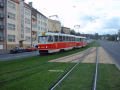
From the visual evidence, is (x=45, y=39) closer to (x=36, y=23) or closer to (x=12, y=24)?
(x=12, y=24)

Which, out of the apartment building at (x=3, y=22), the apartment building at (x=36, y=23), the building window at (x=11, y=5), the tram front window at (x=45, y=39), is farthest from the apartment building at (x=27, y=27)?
the tram front window at (x=45, y=39)

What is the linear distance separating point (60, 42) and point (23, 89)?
15736 mm

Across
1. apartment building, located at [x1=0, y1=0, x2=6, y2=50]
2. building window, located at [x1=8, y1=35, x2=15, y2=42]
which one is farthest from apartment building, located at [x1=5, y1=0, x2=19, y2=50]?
apartment building, located at [x1=0, y1=0, x2=6, y2=50]

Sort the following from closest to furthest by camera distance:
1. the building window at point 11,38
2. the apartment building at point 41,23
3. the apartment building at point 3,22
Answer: the apartment building at point 3,22
the building window at point 11,38
the apartment building at point 41,23

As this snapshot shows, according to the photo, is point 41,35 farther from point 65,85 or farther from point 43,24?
point 43,24

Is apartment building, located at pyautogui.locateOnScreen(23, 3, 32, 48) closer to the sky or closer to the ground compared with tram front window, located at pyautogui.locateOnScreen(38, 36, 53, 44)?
closer to the sky

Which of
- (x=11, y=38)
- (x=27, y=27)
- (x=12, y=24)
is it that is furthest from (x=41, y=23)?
(x=11, y=38)

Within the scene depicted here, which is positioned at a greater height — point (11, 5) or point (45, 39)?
point (11, 5)

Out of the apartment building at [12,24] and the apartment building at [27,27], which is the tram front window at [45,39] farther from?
the apartment building at [27,27]

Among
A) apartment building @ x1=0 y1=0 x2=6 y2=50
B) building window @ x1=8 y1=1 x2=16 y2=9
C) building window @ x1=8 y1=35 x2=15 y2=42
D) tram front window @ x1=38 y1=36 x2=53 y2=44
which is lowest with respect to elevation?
tram front window @ x1=38 y1=36 x2=53 y2=44

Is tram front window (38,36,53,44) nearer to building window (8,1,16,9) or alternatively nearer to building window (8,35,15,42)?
building window (8,35,15,42)

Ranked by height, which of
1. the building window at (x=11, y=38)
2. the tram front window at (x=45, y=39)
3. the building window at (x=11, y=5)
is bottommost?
the tram front window at (x=45, y=39)

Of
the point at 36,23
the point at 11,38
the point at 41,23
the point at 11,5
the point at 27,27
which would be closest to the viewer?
the point at 11,38

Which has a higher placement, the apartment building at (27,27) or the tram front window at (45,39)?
Answer: the apartment building at (27,27)
